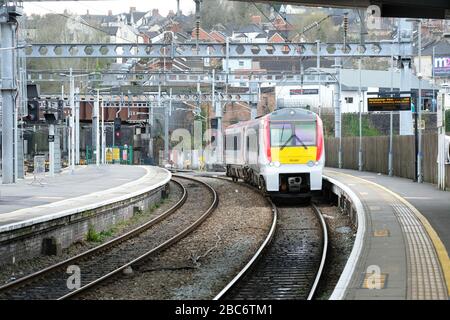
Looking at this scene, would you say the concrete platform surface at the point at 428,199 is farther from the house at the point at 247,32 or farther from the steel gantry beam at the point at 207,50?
the house at the point at 247,32

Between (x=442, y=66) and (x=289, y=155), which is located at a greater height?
(x=442, y=66)

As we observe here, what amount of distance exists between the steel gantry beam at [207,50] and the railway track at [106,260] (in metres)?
12.4

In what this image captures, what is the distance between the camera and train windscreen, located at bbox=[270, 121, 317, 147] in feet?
83.4

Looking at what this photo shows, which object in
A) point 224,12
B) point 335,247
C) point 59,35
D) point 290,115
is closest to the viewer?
point 335,247

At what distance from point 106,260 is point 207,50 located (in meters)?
22.2

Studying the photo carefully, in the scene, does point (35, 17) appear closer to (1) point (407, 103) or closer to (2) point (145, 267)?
(1) point (407, 103)

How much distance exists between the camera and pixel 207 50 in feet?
119

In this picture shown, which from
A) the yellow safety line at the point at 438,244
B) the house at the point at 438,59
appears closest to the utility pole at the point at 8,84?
the yellow safety line at the point at 438,244

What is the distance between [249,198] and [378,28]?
3677 cm

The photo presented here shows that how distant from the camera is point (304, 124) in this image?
1009 inches

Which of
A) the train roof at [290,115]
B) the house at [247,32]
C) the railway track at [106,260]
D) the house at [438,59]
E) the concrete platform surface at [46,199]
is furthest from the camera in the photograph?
the house at [438,59]

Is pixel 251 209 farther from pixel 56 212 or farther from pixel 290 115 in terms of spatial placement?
pixel 56 212

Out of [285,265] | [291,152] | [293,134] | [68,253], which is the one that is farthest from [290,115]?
[285,265]

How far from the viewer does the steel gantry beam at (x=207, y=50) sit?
35.6m
